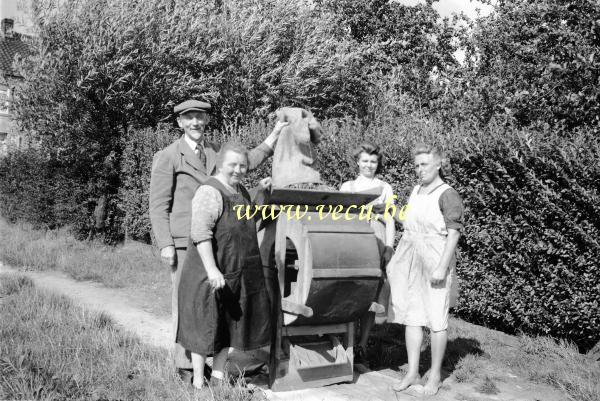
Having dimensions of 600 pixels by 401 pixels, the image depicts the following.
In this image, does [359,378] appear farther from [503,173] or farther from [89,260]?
[89,260]

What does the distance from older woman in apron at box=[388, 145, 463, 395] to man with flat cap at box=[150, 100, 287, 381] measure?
4.39ft

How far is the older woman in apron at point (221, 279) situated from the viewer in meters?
3.58

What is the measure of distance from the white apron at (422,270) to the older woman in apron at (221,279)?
1.06m

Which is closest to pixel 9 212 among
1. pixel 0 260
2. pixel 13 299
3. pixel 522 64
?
pixel 0 260

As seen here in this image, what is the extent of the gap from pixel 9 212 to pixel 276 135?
1542cm

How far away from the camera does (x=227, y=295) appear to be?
368cm

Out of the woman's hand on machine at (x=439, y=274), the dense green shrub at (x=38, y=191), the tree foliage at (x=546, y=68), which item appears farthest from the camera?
the dense green shrub at (x=38, y=191)

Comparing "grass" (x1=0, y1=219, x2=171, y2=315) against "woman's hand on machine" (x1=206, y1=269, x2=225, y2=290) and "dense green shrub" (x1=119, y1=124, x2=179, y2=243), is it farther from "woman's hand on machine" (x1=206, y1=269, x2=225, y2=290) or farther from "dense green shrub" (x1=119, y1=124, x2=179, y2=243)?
"woman's hand on machine" (x1=206, y1=269, x2=225, y2=290)

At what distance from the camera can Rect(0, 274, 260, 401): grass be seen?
11.6 feet

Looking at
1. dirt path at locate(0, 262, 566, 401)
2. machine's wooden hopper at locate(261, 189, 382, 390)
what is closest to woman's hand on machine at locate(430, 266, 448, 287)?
machine's wooden hopper at locate(261, 189, 382, 390)

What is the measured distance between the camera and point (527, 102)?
6.60 metres

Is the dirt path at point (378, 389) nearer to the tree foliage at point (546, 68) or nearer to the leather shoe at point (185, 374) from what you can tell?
the leather shoe at point (185, 374)

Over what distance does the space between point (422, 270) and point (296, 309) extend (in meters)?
1.02

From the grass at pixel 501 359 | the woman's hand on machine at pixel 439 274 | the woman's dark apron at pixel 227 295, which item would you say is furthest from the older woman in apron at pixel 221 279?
the grass at pixel 501 359
